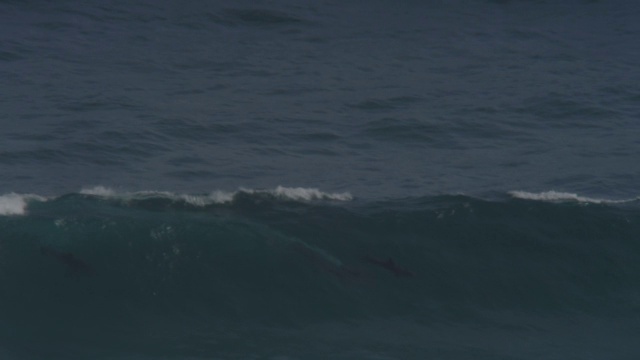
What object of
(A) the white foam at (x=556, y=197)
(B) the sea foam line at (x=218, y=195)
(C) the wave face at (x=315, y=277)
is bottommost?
(C) the wave face at (x=315, y=277)

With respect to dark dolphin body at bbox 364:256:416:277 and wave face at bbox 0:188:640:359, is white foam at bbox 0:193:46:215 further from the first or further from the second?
dark dolphin body at bbox 364:256:416:277

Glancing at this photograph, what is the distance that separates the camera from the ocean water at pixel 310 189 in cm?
2758

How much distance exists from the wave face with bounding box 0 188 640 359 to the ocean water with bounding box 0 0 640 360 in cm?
7

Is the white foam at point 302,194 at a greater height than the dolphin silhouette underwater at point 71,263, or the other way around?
the white foam at point 302,194

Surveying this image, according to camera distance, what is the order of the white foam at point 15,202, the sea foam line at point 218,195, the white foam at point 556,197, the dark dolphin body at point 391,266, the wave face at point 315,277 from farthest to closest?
the white foam at point 556,197 → the sea foam line at point 218,195 → the white foam at point 15,202 → the dark dolphin body at point 391,266 → the wave face at point 315,277

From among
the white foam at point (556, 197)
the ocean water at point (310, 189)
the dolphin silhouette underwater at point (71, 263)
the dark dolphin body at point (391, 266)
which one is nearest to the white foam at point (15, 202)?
the ocean water at point (310, 189)

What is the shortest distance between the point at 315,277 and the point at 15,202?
9.16 meters

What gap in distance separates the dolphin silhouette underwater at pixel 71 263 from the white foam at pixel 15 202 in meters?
2.32

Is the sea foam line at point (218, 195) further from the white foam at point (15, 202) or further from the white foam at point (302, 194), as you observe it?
the white foam at point (15, 202)

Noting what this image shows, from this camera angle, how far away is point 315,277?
29438 mm

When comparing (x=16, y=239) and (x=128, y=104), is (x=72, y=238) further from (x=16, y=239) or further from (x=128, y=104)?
(x=128, y=104)

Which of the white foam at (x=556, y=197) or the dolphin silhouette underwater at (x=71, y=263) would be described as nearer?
the dolphin silhouette underwater at (x=71, y=263)

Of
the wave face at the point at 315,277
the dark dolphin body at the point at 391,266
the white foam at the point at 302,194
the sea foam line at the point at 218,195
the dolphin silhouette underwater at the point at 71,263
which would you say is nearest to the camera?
the wave face at the point at 315,277

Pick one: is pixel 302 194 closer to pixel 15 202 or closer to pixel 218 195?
pixel 218 195
